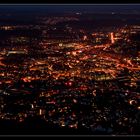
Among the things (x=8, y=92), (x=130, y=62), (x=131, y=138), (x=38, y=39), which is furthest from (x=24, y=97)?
(x=38, y=39)

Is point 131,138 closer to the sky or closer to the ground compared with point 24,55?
closer to the sky

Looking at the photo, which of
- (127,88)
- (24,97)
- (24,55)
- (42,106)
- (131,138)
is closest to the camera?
(131,138)

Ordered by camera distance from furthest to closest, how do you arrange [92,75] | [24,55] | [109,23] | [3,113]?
[109,23]
[24,55]
[92,75]
[3,113]

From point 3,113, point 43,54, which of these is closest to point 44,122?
point 3,113

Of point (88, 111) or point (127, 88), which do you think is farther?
point (127, 88)

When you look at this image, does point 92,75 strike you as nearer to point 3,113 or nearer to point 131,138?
point 3,113

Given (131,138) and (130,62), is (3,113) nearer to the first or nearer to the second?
(131,138)
